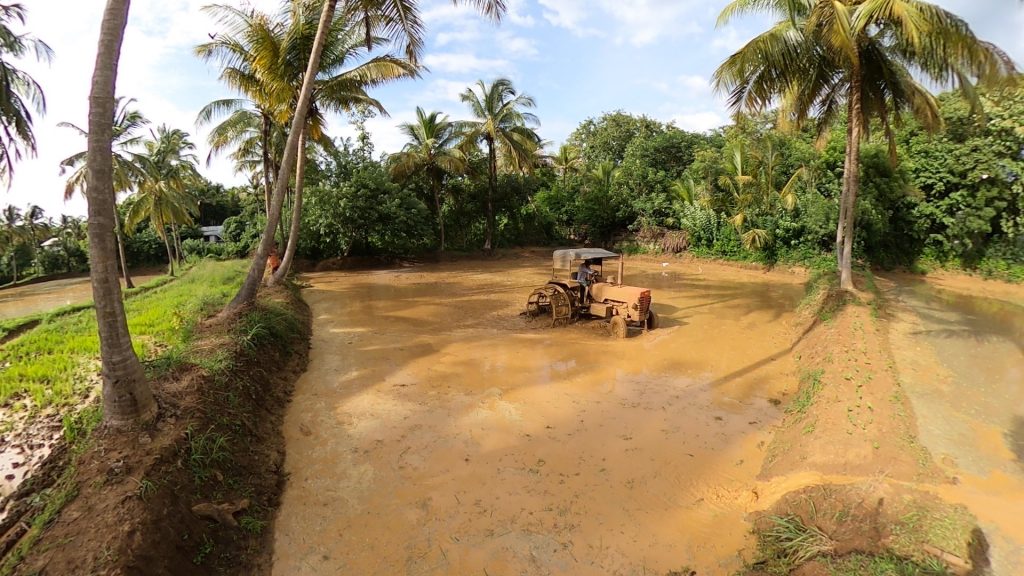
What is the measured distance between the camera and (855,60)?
905 centimetres

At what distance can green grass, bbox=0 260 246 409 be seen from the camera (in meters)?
5.28

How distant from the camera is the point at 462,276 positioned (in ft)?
66.2

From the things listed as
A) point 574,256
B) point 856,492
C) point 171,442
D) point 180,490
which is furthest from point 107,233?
point 574,256

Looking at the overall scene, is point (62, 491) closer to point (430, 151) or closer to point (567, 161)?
point (430, 151)

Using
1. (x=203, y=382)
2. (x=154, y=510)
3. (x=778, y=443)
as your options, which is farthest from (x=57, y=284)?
(x=778, y=443)

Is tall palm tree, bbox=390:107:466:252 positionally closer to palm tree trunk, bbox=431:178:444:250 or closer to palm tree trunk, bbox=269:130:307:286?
palm tree trunk, bbox=431:178:444:250

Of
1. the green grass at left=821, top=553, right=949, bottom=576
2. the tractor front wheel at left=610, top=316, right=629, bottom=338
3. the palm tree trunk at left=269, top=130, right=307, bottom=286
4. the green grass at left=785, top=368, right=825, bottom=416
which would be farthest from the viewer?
the palm tree trunk at left=269, top=130, right=307, bottom=286

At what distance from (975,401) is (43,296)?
31151 mm

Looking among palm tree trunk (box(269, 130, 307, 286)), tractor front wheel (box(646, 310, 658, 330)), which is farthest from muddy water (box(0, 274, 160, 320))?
tractor front wheel (box(646, 310, 658, 330))

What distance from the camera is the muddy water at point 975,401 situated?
162 inches

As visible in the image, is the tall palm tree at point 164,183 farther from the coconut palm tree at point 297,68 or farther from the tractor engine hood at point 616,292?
the tractor engine hood at point 616,292

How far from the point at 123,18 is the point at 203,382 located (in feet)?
11.7

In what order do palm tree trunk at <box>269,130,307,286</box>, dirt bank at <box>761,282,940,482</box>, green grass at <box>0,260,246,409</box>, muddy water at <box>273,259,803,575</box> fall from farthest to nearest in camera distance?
palm tree trunk at <box>269,130,307,286</box>, green grass at <box>0,260,246,409</box>, dirt bank at <box>761,282,940,482</box>, muddy water at <box>273,259,803,575</box>

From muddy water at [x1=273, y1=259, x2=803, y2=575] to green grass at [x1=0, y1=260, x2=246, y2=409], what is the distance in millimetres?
2005
